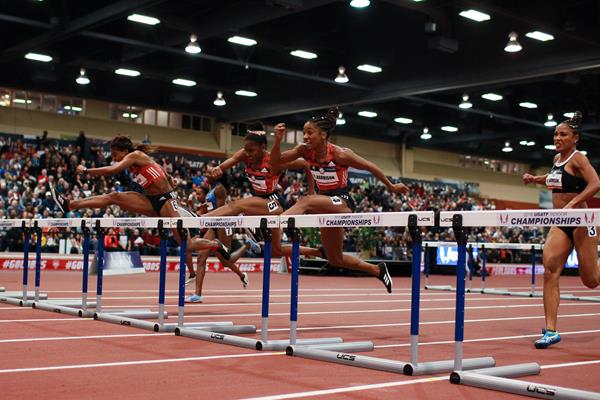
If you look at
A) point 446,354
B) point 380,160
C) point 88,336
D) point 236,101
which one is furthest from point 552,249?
point 380,160

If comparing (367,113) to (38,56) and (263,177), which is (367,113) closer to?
(38,56)

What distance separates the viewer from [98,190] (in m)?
26.3

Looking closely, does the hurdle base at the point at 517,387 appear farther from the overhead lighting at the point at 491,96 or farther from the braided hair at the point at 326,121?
Result: the overhead lighting at the point at 491,96

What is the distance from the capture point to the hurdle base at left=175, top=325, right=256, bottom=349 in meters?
7.21

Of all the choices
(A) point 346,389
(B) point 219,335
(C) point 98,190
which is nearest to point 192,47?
(C) point 98,190

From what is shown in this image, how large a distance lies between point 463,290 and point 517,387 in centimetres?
76

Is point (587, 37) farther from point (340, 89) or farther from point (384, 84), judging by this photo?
point (340, 89)

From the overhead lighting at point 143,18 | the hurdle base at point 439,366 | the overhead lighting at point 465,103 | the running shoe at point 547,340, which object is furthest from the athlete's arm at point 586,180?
the overhead lighting at point 465,103

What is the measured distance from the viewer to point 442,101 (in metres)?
32.7

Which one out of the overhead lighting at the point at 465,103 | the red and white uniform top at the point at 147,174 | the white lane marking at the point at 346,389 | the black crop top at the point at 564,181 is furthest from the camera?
the overhead lighting at the point at 465,103

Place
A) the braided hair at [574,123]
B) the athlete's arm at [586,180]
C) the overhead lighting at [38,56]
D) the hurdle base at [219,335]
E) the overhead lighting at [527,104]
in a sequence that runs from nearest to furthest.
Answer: the hurdle base at [219,335] < the athlete's arm at [586,180] < the braided hair at [574,123] < the overhead lighting at [38,56] < the overhead lighting at [527,104]

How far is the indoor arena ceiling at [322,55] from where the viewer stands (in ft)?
66.6

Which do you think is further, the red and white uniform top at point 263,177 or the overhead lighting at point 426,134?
the overhead lighting at point 426,134

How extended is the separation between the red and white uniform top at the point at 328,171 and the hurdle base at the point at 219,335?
1.81m
